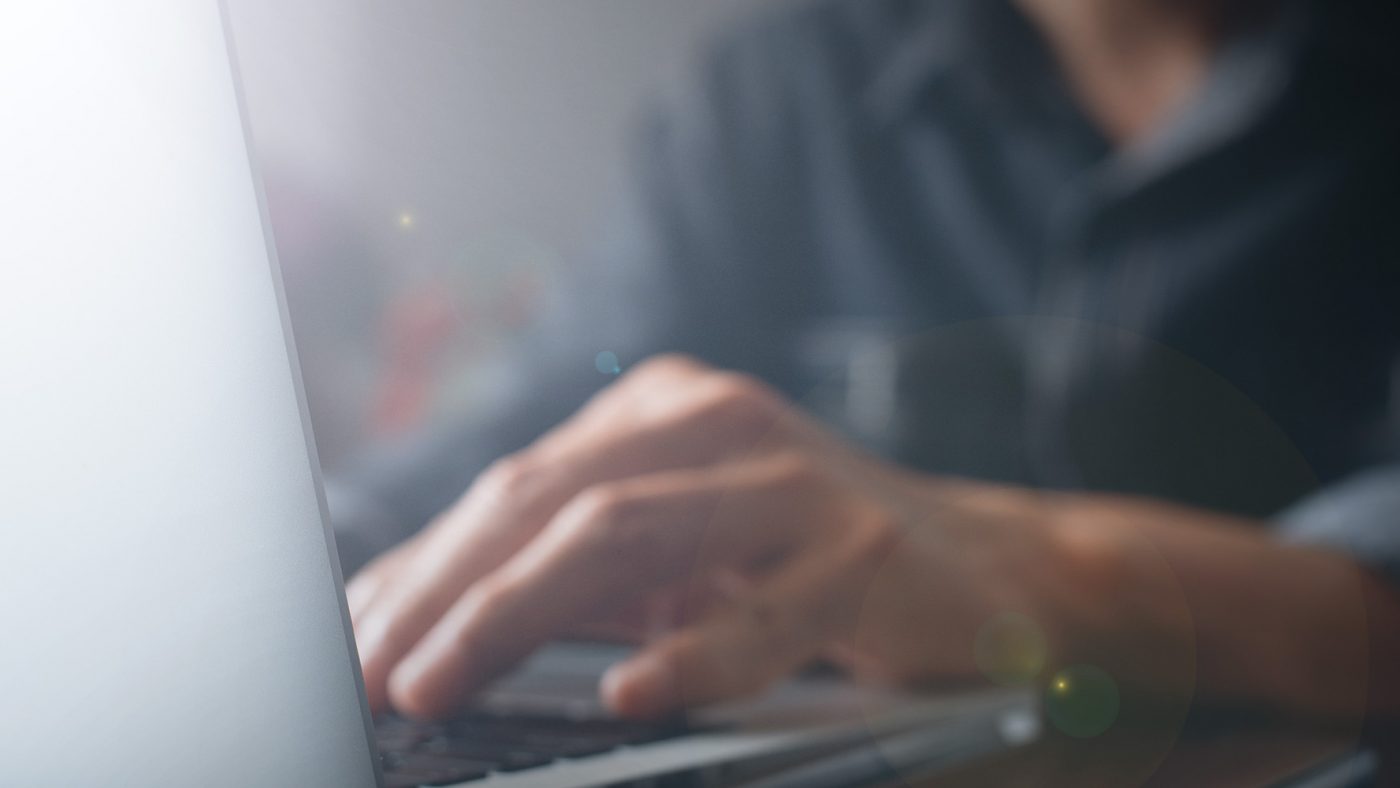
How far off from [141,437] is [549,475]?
29 cm

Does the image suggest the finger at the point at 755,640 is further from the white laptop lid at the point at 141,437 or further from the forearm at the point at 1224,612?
the white laptop lid at the point at 141,437

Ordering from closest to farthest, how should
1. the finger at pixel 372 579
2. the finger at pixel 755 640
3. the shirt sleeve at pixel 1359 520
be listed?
the shirt sleeve at pixel 1359 520, the finger at pixel 755 640, the finger at pixel 372 579

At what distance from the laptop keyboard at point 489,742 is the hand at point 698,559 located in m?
0.01

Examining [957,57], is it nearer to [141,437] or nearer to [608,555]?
[608,555]

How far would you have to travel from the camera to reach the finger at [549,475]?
0.40 meters

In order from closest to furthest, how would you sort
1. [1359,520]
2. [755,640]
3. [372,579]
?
[1359,520] → [755,640] → [372,579]

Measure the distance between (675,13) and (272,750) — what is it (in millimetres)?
474

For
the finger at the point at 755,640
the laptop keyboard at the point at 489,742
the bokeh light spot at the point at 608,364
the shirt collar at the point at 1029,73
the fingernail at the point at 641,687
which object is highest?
the shirt collar at the point at 1029,73

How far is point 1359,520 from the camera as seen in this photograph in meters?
0.27

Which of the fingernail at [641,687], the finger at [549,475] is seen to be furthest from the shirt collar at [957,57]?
the fingernail at [641,687]

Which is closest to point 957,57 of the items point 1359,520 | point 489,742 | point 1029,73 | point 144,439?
point 1029,73

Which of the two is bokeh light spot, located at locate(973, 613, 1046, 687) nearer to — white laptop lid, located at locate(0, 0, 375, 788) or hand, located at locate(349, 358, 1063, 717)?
hand, located at locate(349, 358, 1063, 717)

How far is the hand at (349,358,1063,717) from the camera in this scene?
1.14 ft

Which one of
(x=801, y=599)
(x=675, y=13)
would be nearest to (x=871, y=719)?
(x=801, y=599)
